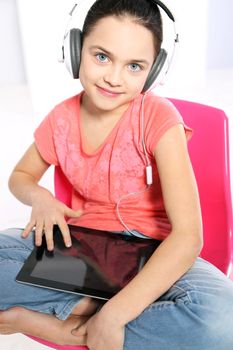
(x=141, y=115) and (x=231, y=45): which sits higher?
(x=141, y=115)

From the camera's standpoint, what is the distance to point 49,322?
36.9 inches

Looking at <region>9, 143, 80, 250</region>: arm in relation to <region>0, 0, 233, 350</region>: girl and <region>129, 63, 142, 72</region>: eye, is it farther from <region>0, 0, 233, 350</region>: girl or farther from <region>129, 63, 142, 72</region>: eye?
<region>129, 63, 142, 72</region>: eye

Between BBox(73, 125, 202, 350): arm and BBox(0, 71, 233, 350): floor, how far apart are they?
50cm

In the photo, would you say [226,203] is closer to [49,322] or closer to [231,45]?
[49,322]

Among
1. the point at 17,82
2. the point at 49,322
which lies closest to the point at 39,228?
the point at 49,322

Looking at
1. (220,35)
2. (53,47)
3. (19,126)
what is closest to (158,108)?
(19,126)

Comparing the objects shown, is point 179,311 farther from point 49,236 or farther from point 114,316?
point 49,236

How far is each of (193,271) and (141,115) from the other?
346 millimetres

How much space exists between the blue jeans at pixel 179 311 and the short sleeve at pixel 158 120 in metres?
0.28

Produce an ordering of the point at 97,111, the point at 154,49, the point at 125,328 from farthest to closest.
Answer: the point at 97,111 → the point at 154,49 → the point at 125,328

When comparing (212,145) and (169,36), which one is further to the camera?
(212,145)

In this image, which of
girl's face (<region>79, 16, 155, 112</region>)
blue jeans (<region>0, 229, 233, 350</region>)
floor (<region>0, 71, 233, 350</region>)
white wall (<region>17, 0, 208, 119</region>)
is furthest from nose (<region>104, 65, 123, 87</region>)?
white wall (<region>17, 0, 208, 119</region>)

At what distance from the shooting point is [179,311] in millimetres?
865

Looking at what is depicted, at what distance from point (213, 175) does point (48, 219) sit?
1.36 feet
